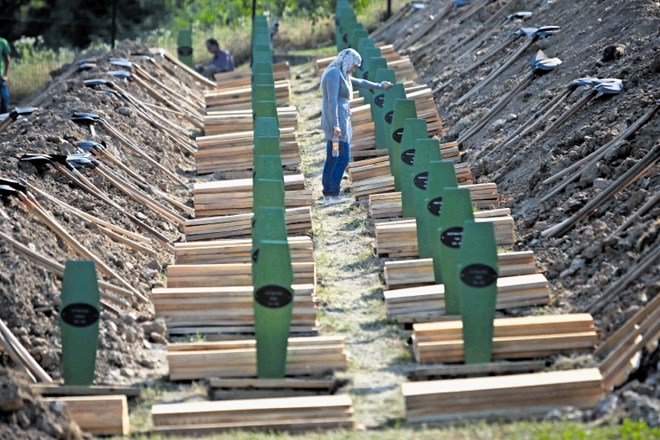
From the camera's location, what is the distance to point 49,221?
14328mm

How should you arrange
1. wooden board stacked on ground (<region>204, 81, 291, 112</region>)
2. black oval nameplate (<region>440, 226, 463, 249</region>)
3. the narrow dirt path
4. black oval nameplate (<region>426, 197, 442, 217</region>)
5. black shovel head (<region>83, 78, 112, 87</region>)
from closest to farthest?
1. the narrow dirt path
2. black oval nameplate (<region>440, 226, 463, 249</region>)
3. black oval nameplate (<region>426, 197, 442, 217</region>)
4. black shovel head (<region>83, 78, 112, 87</region>)
5. wooden board stacked on ground (<region>204, 81, 291, 112</region>)

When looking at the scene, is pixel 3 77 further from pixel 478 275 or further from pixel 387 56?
pixel 478 275

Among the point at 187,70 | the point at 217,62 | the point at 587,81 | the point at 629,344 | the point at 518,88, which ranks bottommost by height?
the point at 629,344

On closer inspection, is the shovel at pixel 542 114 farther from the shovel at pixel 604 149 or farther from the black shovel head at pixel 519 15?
the black shovel head at pixel 519 15

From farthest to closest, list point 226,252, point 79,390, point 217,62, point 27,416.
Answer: point 217,62, point 226,252, point 79,390, point 27,416

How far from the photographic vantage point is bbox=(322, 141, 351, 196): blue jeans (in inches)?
696

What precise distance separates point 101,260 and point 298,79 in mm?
16067

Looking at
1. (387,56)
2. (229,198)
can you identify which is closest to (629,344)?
(229,198)

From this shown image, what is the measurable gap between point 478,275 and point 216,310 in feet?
9.06

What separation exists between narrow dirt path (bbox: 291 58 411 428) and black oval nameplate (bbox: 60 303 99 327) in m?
2.09

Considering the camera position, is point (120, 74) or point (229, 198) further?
point (120, 74)

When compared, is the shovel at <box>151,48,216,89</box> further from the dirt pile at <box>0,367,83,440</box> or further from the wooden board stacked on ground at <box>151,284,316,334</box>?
the dirt pile at <box>0,367,83,440</box>

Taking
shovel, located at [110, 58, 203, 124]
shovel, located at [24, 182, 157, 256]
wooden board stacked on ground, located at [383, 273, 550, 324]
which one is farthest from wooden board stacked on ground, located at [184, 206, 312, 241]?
shovel, located at [110, 58, 203, 124]

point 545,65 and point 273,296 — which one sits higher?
point 545,65
